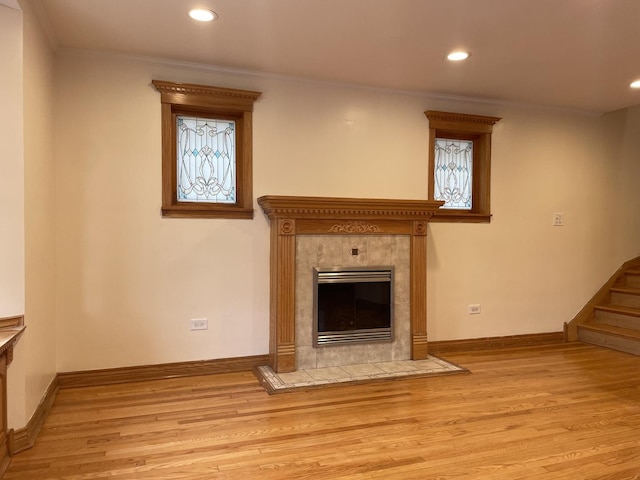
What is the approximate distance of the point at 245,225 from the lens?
155 inches

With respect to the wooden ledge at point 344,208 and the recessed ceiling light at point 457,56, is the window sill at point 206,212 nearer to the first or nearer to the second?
the wooden ledge at point 344,208

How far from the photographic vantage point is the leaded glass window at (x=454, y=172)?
468 cm

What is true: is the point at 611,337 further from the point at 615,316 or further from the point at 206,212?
the point at 206,212

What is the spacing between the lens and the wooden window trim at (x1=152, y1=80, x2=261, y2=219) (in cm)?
369

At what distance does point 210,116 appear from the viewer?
154 inches

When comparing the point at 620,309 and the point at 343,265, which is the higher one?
the point at 343,265

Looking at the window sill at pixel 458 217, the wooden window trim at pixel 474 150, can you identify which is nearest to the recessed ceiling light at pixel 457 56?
the wooden window trim at pixel 474 150

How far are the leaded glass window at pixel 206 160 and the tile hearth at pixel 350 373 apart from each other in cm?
153

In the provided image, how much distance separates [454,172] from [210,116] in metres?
2.47

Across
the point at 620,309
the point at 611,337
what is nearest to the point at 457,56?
the point at 611,337

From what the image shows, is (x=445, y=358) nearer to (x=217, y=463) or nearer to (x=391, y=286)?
(x=391, y=286)

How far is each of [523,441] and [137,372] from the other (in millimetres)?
2791

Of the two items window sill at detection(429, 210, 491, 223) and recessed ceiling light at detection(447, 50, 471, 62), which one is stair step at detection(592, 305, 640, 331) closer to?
window sill at detection(429, 210, 491, 223)

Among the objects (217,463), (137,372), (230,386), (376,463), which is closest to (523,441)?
(376,463)
